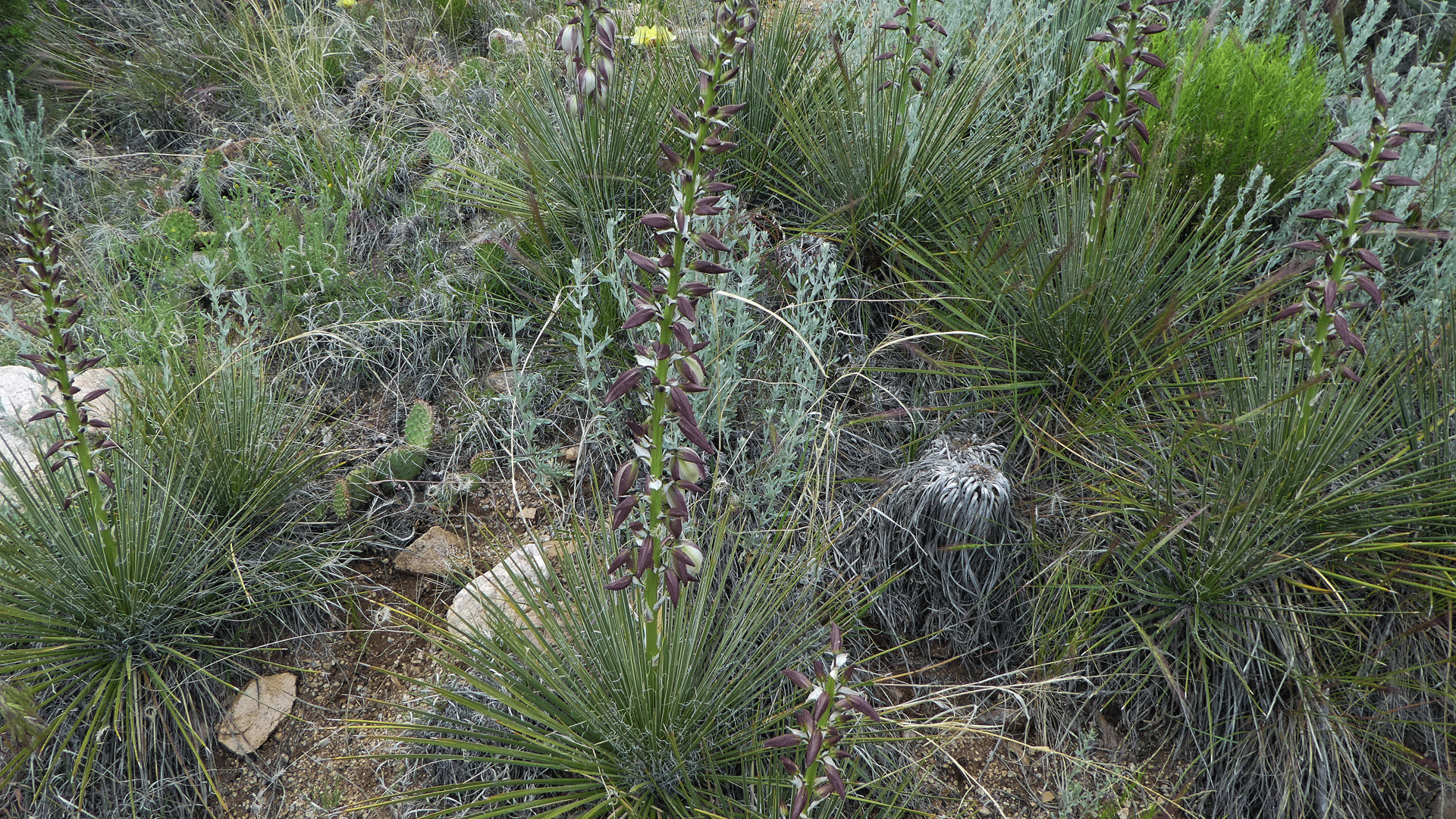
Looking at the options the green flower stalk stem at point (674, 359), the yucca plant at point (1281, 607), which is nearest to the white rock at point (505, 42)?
the green flower stalk stem at point (674, 359)

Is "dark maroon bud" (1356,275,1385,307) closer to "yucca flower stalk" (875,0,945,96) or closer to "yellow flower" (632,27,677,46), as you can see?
"yucca flower stalk" (875,0,945,96)

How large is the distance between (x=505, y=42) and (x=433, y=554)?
11.0ft

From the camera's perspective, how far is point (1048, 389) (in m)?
3.05

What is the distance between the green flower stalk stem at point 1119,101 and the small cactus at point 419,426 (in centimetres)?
239

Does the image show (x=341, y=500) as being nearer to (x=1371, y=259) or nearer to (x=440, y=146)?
(x=440, y=146)

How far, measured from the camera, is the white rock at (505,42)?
4895mm

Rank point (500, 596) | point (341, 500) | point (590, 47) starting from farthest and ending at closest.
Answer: point (590, 47) → point (341, 500) → point (500, 596)

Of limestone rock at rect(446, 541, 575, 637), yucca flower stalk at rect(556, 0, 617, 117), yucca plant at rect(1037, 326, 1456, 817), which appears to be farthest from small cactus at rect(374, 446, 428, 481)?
yucca plant at rect(1037, 326, 1456, 817)

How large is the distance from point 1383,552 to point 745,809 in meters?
1.94

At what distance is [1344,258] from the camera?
7.64 feet

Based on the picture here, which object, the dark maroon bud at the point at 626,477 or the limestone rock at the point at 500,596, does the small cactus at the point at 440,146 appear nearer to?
the limestone rock at the point at 500,596

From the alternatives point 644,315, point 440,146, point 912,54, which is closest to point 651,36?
point 440,146

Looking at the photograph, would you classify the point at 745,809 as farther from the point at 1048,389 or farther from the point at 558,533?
the point at 1048,389

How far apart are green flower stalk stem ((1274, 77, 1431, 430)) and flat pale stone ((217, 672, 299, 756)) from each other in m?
3.06
